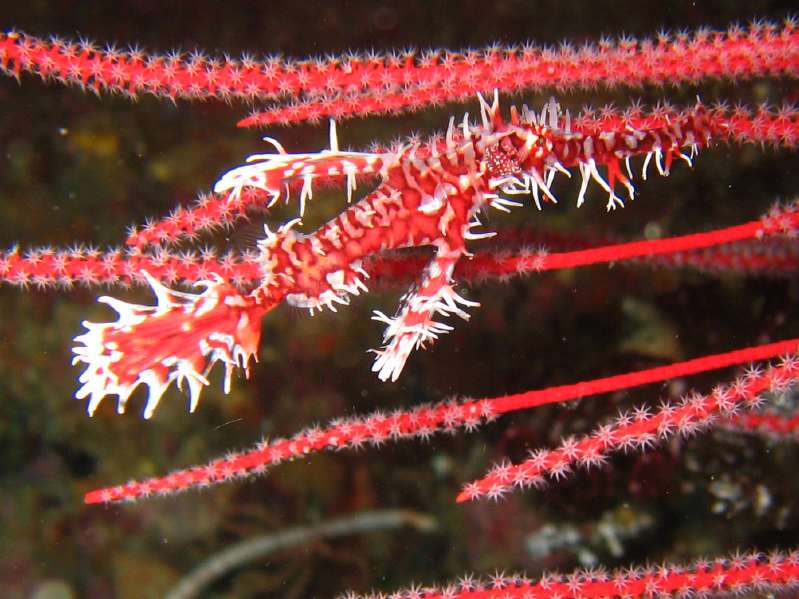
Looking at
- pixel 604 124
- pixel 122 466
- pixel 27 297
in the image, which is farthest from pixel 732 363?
pixel 27 297

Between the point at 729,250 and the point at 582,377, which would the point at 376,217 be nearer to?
the point at 582,377

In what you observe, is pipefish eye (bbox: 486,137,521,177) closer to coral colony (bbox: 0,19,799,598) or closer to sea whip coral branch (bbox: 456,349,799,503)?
coral colony (bbox: 0,19,799,598)

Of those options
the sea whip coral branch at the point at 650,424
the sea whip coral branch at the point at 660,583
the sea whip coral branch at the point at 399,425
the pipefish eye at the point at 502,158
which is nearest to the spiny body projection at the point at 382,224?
the pipefish eye at the point at 502,158

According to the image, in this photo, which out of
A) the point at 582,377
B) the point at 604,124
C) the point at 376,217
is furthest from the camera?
the point at 582,377

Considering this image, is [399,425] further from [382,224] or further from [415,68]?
[415,68]

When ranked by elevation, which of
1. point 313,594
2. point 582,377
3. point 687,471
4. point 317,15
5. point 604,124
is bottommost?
point 313,594

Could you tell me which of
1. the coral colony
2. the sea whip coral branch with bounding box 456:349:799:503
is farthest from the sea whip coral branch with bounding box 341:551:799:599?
the sea whip coral branch with bounding box 456:349:799:503
